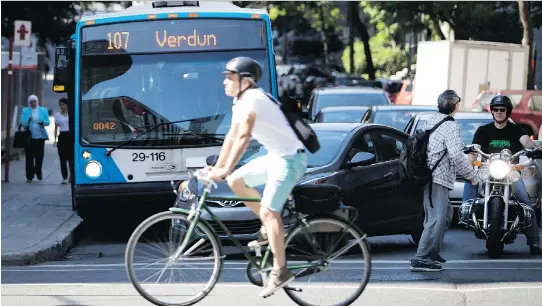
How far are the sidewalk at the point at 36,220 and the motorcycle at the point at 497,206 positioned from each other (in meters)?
4.59

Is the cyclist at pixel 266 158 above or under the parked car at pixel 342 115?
above

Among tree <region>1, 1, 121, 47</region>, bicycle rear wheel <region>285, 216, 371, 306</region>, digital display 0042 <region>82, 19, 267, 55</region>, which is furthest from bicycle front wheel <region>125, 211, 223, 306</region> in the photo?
tree <region>1, 1, 121, 47</region>

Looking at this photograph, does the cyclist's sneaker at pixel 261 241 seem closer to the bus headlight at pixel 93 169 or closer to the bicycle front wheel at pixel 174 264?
the bicycle front wheel at pixel 174 264

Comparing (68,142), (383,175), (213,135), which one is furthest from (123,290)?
(68,142)

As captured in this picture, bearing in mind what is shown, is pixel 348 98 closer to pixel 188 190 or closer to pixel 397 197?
pixel 397 197

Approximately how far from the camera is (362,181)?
11.8m

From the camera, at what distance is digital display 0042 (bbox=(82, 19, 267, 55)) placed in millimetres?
13836

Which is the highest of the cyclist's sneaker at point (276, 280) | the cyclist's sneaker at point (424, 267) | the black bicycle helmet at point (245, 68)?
the black bicycle helmet at point (245, 68)

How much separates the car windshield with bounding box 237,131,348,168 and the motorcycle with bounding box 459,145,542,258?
144 centimetres

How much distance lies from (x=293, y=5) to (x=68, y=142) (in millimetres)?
50356

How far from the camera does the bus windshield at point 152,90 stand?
1370cm

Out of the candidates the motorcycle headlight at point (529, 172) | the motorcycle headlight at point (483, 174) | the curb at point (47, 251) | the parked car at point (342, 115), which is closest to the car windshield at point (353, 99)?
the parked car at point (342, 115)

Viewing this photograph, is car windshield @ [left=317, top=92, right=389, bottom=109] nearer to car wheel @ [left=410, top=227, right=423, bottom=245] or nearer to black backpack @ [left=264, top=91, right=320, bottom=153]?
car wheel @ [left=410, top=227, right=423, bottom=245]

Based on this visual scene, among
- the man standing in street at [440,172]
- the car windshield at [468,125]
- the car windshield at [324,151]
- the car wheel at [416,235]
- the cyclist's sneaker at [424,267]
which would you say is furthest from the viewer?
the car windshield at [468,125]
